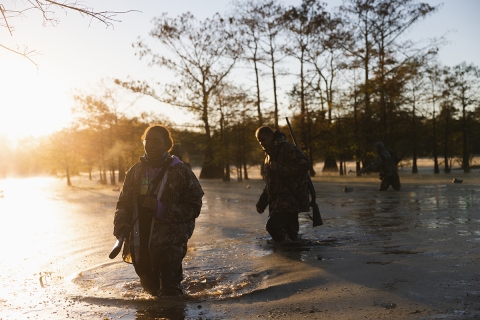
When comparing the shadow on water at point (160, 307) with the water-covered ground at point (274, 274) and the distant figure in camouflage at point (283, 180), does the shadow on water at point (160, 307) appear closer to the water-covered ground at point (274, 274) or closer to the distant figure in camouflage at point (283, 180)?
the water-covered ground at point (274, 274)

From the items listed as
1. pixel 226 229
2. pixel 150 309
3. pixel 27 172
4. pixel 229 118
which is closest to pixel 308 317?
pixel 150 309

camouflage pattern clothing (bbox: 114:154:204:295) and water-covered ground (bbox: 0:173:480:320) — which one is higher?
camouflage pattern clothing (bbox: 114:154:204:295)

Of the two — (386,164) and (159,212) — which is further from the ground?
(386,164)

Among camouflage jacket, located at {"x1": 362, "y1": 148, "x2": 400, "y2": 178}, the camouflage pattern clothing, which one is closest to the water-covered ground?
the camouflage pattern clothing

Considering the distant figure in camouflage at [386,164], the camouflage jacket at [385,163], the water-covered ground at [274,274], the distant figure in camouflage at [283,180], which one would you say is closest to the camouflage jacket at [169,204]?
the water-covered ground at [274,274]

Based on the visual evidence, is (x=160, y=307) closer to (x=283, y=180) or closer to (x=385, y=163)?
(x=283, y=180)

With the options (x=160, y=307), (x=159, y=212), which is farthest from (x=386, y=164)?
(x=160, y=307)

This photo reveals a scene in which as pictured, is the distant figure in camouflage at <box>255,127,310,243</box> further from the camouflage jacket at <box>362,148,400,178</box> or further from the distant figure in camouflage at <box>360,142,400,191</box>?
the camouflage jacket at <box>362,148,400,178</box>

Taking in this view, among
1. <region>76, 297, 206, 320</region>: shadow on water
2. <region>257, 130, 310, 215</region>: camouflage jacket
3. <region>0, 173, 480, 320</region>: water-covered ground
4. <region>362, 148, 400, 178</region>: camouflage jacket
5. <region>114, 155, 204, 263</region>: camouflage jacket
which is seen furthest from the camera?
<region>362, 148, 400, 178</region>: camouflage jacket

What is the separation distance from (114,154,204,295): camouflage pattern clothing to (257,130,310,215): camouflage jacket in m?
2.95

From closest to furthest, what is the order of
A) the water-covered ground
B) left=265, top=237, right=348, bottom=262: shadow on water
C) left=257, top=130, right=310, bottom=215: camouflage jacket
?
the water-covered ground → left=265, top=237, right=348, bottom=262: shadow on water → left=257, top=130, right=310, bottom=215: camouflage jacket

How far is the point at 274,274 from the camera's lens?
23.2ft

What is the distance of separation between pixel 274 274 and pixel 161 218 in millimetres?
1840

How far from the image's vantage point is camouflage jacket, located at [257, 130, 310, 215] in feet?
28.9
